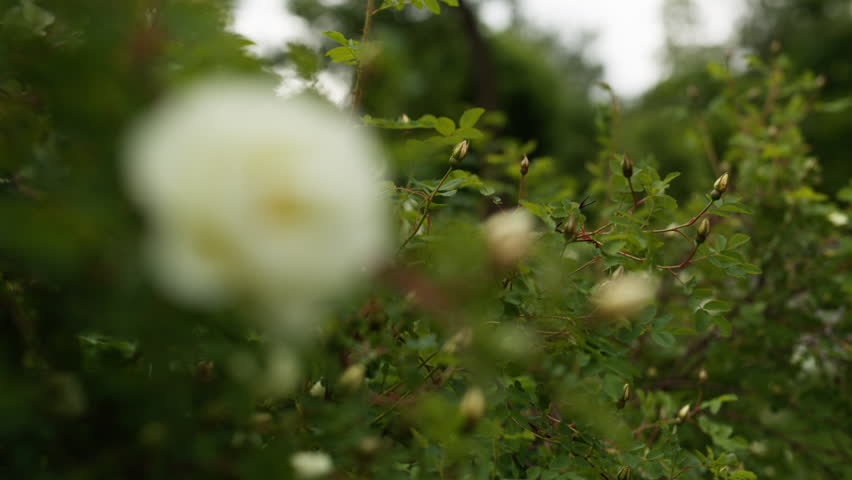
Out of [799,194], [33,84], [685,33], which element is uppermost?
[33,84]

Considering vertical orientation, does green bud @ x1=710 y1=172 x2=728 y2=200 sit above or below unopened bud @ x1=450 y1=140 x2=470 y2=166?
below

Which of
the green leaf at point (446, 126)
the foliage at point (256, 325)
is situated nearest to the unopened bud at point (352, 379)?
the foliage at point (256, 325)

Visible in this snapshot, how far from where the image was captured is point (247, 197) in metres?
0.34

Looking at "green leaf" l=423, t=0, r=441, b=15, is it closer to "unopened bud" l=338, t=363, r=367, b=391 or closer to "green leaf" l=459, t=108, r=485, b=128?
"green leaf" l=459, t=108, r=485, b=128

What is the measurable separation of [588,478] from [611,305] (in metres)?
0.28

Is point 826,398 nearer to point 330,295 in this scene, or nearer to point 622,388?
point 622,388

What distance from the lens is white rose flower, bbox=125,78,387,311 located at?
1.11ft

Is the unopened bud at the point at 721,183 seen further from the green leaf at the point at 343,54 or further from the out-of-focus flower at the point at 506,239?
the green leaf at the point at 343,54

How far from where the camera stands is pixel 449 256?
1.70 ft

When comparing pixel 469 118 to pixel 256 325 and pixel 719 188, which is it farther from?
pixel 256 325

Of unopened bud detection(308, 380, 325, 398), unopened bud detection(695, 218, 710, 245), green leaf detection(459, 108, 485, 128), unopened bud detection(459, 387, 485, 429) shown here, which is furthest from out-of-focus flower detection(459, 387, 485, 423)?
unopened bud detection(695, 218, 710, 245)

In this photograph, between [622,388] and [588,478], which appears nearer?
[588,478]

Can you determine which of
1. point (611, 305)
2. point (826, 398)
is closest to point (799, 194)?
point (826, 398)

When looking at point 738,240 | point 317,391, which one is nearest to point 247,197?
point 317,391
